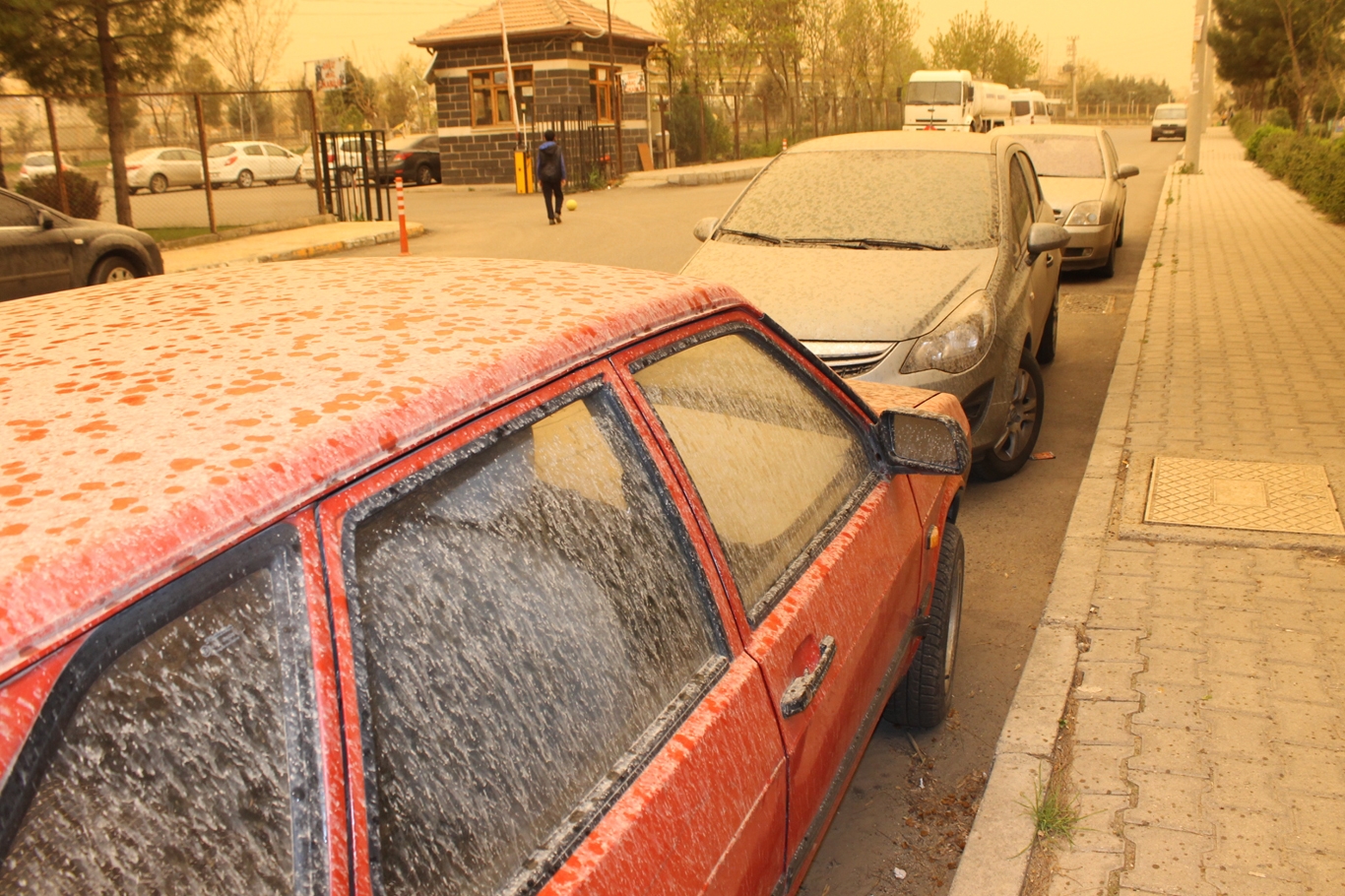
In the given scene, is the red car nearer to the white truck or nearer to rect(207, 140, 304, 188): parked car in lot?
rect(207, 140, 304, 188): parked car in lot

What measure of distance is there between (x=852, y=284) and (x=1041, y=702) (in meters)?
2.74

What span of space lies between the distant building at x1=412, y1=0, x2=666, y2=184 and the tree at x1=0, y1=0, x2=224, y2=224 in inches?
618

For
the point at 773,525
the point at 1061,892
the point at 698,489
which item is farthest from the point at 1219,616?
the point at 698,489

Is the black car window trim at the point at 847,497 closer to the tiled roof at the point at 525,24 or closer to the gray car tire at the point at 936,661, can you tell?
the gray car tire at the point at 936,661

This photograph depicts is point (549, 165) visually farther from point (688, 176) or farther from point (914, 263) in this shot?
point (914, 263)

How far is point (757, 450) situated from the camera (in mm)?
2369

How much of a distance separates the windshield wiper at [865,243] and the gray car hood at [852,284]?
0.08 meters

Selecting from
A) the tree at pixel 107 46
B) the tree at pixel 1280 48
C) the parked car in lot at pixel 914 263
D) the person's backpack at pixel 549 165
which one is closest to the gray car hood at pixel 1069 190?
the parked car in lot at pixel 914 263

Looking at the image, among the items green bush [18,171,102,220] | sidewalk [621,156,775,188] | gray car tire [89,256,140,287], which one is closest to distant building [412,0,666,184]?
sidewalk [621,156,775,188]

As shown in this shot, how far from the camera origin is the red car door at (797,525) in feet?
6.61

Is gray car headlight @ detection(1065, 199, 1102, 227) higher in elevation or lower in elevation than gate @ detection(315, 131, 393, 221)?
lower

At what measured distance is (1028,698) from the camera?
3.62m

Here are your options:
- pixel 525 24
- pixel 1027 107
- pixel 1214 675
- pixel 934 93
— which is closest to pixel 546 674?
pixel 1214 675

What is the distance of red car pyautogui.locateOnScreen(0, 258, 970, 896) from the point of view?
3.43 ft
